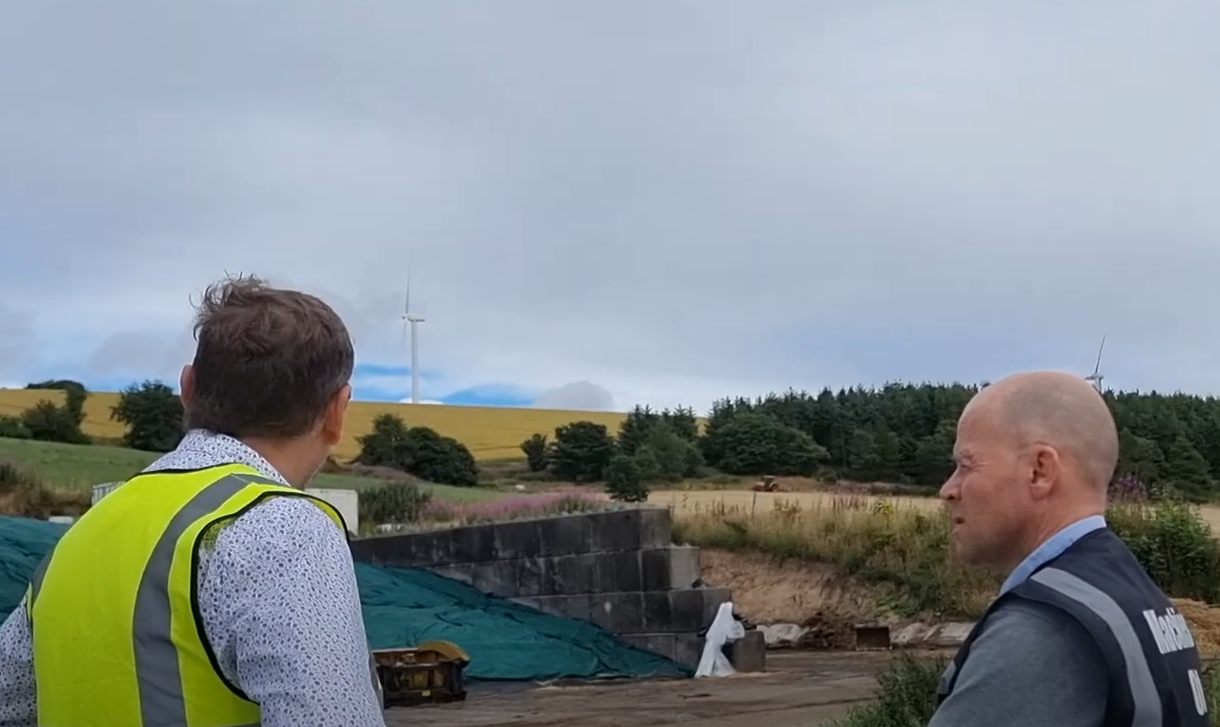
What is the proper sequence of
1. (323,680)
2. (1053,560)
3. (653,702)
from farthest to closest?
(653,702), (1053,560), (323,680)

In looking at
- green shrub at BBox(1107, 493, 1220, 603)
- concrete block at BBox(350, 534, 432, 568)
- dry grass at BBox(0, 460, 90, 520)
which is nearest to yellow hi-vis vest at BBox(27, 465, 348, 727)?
concrete block at BBox(350, 534, 432, 568)

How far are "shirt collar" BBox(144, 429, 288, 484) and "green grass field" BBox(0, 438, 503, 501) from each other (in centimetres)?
3083

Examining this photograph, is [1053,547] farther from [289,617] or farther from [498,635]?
[498,635]

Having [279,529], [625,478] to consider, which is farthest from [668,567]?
[625,478]

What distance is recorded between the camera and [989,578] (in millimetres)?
18234

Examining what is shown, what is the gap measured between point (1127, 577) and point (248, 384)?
135 centimetres

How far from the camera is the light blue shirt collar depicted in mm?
2213

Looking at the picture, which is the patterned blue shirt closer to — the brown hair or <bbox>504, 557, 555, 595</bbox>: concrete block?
the brown hair

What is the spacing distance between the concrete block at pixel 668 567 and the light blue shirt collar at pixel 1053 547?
12457 mm

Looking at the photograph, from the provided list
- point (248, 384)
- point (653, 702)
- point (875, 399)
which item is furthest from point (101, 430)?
point (248, 384)

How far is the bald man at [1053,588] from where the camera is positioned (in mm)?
2023

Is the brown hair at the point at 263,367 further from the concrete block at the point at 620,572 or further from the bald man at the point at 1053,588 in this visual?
the concrete block at the point at 620,572

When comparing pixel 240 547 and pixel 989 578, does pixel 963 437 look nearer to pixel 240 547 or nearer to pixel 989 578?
pixel 240 547

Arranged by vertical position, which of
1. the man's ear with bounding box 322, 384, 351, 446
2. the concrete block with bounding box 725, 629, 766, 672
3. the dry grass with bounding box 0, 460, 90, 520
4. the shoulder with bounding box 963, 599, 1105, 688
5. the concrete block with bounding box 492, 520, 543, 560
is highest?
the man's ear with bounding box 322, 384, 351, 446
